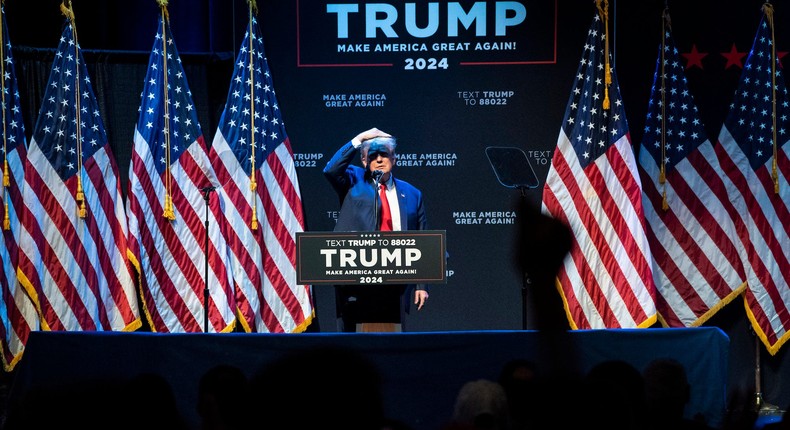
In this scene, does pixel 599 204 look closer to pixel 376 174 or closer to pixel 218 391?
pixel 376 174

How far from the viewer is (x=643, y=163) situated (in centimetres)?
809

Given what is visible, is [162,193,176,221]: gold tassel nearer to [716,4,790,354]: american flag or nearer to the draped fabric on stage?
the draped fabric on stage

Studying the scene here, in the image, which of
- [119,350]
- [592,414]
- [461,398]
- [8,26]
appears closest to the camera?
[592,414]

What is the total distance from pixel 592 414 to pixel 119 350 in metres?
4.01

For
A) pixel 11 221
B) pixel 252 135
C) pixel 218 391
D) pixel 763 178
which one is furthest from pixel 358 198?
pixel 218 391

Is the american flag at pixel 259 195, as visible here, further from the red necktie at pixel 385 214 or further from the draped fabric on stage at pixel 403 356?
the draped fabric on stage at pixel 403 356

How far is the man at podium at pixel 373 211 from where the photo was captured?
6.54 m

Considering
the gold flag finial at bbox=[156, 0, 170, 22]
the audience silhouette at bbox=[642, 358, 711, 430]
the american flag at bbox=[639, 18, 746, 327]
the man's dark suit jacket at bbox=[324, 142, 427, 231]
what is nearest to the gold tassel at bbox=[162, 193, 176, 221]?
the gold flag finial at bbox=[156, 0, 170, 22]

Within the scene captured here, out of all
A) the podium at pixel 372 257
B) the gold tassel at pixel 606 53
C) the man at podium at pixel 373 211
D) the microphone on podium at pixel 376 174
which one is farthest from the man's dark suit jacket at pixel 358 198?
the gold tassel at pixel 606 53

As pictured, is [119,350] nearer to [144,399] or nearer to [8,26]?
[144,399]

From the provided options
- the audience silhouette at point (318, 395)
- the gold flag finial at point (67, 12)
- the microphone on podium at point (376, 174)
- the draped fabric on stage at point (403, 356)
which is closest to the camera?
the audience silhouette at point (318, 395)

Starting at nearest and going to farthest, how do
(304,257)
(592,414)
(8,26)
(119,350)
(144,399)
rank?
(592,414), (144,399), (119,350), (304,257), (8,26)

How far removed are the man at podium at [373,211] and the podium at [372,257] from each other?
0.64 meters

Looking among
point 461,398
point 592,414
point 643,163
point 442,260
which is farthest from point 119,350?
point 643,163
